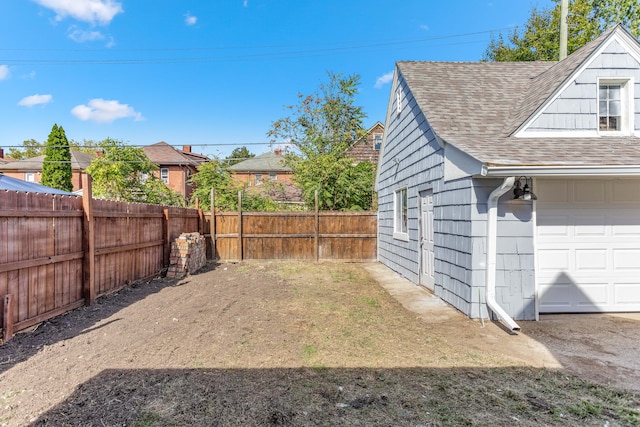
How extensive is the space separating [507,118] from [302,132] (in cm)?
1480

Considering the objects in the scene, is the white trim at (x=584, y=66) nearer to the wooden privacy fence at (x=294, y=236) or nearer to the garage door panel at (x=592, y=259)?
the garage door panel at (x=592, y=259)

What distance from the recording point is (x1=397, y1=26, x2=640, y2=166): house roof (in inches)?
179

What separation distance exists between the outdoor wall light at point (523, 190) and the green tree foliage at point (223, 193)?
370 inches

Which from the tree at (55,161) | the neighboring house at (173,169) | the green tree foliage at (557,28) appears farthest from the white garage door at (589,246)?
the tree at (55,161)

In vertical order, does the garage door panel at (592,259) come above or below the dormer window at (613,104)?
below

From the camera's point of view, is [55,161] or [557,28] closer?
[557,28]

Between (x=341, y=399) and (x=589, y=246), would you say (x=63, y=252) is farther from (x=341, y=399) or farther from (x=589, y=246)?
(x=589, y=246)

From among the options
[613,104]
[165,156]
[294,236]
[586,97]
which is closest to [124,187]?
[294,236]

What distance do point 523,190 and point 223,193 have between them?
1042 centimetres

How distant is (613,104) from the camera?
5457 mm

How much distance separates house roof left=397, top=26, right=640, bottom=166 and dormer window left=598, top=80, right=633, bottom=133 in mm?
322

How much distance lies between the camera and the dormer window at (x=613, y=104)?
5.37 m

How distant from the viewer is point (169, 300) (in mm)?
5836

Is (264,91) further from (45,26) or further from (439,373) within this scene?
(439,373)
